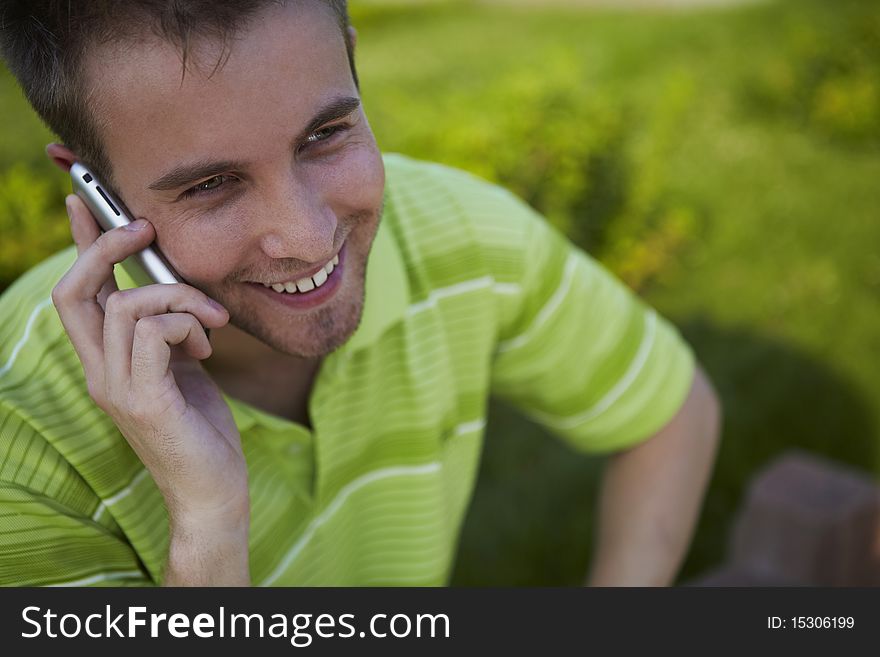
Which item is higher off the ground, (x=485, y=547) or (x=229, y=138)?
(x=229, y=138)

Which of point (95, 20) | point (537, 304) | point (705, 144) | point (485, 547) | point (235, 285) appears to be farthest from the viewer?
point (705, 144)

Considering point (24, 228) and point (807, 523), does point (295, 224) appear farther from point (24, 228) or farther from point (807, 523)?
point (24, 228)

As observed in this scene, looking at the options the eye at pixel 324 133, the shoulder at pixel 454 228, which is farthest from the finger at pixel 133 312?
the shoulder at pixel 454 228

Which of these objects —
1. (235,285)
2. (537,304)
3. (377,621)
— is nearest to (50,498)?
(235,285)

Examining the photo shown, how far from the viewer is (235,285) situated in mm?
1883

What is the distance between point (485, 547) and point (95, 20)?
291 cm

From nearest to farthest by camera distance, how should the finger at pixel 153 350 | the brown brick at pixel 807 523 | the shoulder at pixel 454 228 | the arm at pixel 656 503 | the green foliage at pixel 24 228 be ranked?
the finger at pixel 153 350, the shoulder at pixel 454 228, the arm at pixel 656 503, the brown brick at pixel 807 523, the green foliage at pixel 24 228

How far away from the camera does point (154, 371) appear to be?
5.66 ft

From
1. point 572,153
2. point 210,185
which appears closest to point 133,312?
point 210,185

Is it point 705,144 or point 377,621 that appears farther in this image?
point 705,144

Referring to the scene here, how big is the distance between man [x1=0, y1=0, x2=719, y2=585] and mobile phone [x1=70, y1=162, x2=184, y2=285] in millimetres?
23

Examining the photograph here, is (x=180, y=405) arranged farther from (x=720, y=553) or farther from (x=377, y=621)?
(x=720, y=553)

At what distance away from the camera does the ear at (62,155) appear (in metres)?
1.92

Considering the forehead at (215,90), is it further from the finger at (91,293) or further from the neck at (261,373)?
the neck at (261,373)
